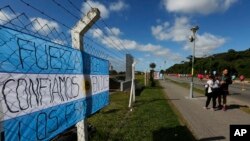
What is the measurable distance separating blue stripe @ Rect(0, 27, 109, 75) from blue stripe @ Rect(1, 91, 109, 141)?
436 millimetres

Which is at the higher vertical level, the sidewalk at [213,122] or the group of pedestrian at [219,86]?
the group of pedestrian at [219,86]

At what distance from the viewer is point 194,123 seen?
1070 centimetres

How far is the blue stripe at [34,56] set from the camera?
2.64 metres

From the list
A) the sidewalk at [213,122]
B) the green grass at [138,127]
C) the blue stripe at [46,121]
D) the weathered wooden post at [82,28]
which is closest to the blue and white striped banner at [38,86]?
the blue stripe at [46,121]

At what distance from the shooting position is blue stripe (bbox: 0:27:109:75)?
264 centimetres

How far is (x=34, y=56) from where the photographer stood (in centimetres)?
315

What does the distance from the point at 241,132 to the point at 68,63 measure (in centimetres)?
399

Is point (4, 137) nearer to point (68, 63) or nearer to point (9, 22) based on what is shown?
point (9, 22)

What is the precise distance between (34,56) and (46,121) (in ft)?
2.55

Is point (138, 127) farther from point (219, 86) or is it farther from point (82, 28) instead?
point (219, 86)

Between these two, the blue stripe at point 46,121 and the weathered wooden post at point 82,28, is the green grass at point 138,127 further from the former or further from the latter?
the weathered wooden post at point 82,28

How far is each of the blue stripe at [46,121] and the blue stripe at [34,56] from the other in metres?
0.44

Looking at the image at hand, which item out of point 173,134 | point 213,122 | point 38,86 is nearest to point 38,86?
point 38,86

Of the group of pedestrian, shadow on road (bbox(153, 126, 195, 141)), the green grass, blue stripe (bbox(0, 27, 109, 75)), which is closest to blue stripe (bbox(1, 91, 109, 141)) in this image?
blue stripe (bbox(0, 27, 109, 75))
